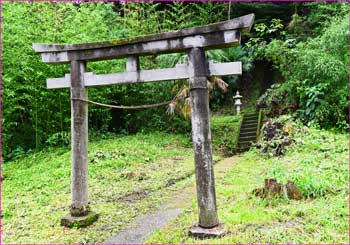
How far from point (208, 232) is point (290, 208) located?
1101 mm

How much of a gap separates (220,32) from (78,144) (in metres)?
2.56

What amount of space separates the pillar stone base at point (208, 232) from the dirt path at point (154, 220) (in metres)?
0.65

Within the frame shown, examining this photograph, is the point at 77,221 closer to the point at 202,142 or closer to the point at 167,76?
the point at 202,142

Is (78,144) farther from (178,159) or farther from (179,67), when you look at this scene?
(178,159)

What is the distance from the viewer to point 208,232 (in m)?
3.74

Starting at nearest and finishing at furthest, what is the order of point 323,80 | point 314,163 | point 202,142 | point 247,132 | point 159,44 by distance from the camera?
1. point 202,142
2. point 159,44
3. point 314,163
4. point 323,80
5. point 247,132

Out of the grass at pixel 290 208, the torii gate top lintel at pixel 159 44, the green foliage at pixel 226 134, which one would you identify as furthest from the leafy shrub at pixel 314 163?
the green foliage at pixel 226 134

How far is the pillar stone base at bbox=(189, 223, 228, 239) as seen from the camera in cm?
369

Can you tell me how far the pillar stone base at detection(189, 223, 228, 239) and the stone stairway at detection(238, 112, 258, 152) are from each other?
6631 millimetres

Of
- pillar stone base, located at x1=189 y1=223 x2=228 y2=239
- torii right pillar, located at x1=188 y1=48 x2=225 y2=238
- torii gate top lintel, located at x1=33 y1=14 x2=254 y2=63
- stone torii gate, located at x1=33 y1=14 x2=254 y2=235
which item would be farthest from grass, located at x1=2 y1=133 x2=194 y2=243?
torii gate top lintel, located at x1=33 y1=14 x2=254 y2=63

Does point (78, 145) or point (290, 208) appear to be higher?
point (78, 145)

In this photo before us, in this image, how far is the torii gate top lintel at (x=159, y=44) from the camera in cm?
376

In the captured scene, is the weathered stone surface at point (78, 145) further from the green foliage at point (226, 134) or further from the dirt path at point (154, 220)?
the green foliage at point (226, 134)

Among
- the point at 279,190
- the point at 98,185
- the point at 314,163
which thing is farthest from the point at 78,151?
the point at 314,163
